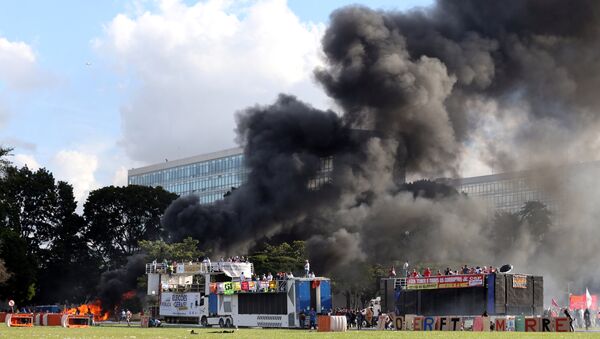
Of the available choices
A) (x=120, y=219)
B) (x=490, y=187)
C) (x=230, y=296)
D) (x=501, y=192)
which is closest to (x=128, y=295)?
(x=120, y=219)

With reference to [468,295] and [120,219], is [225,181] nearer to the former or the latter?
[120,219]

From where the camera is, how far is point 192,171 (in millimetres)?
169125

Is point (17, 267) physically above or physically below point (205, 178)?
below

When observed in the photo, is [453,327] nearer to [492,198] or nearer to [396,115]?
[396,115]

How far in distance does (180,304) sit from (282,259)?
22.0m

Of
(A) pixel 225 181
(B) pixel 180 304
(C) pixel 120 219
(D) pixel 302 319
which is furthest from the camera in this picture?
(A) pixel 225 181

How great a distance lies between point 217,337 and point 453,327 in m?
17.1

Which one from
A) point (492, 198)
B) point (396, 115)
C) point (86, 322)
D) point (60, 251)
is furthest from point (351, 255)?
point (492, 198)

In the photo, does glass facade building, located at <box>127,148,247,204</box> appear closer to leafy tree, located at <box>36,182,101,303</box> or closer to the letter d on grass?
leafy tree, located at <box>36,182,101,303</box>

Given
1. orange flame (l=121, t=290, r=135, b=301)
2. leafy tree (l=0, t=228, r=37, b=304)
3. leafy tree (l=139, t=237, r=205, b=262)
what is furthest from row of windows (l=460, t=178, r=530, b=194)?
leafy tree (l=0, t=228, r=37, b=304)

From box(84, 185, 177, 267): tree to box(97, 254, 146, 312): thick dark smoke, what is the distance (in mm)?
23013

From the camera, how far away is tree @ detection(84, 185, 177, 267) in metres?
126

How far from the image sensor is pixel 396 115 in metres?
90.9

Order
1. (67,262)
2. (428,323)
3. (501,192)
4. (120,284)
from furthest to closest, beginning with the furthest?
(501,192)
(67,262)
(120,284)
(428,323)
